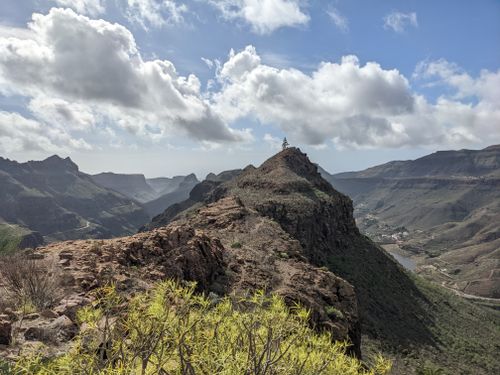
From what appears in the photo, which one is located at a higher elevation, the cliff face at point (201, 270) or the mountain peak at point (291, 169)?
the mountain peak at point (291, 169)

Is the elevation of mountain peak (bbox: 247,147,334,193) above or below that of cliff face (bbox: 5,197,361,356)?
above

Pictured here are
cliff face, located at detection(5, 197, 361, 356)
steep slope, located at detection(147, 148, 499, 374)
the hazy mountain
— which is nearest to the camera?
cliff face, located at detection(5, 197, 361, 356)

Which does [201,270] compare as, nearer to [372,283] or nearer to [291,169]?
[372,283]

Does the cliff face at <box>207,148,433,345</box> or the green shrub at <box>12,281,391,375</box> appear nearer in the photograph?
the green shrub at <box>12,281,391,375</box>

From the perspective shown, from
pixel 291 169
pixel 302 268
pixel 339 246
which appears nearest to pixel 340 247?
pixel 339 246

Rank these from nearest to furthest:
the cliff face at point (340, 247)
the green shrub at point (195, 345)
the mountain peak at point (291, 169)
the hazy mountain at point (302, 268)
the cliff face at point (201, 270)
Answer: the green shrub at point (195, 345) < the cliff face at point (201, 270) < the hazy mountain at point (302, 268) < the cliff face at point (340, 247) < the mountain peak at point (291, 169)

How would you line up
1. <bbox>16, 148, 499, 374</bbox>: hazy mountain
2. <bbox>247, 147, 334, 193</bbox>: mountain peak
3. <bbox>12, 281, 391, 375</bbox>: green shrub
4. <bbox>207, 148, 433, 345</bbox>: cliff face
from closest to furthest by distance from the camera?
<bbox>12, 281, 391, 375</bbox>: green shrub → <bbox>16, 148, 499, 374</bbox>: hazy mountain → <bbox>207, 148, 433, 345</bbox>: cliff face → <bbox>247, 147, 334, 193</bbox>: mountain peak

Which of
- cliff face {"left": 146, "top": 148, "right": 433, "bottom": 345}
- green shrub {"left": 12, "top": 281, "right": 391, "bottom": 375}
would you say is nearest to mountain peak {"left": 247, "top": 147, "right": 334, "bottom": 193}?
cliff face {"left": 146, "top": 148, "right": 433, "bottom": 345}

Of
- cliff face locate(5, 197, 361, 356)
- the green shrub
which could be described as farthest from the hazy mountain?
the green shrub

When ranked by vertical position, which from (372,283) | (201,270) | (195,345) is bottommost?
(372,283)

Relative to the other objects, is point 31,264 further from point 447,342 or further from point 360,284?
point 447,342

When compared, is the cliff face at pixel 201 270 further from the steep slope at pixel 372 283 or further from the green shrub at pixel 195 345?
the green shrub at pixel 195 345

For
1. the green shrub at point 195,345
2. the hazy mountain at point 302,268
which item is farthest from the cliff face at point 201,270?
the green shrub at point 195,345

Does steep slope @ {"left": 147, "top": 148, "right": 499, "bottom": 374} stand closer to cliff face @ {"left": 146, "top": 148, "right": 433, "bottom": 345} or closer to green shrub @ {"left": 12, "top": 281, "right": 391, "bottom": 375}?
cliff face @ {"left": 146, "top": 148, "right": 433, "bottom": 345}
